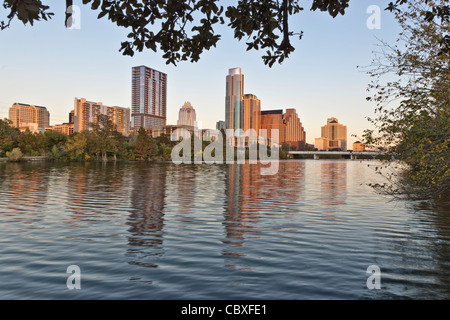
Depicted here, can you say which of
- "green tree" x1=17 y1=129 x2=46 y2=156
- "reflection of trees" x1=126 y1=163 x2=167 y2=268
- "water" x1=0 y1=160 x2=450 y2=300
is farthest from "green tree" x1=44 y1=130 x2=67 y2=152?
"water" x1=0 y1=160 x2=450 y2=300

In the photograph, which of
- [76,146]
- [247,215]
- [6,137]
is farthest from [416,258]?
[6,137]

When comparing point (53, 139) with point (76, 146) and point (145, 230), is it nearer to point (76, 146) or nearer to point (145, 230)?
point (76, 146)

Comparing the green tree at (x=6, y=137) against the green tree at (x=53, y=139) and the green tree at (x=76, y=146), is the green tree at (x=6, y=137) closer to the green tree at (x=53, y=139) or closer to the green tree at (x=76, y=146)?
the green tree at (x=53, y=139)

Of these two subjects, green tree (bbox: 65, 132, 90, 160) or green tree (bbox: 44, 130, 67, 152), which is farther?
green tree (bbox: 44, 130, 67, 152)

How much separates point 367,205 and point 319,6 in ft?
68.6

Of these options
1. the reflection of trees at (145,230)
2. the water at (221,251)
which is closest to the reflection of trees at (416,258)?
the water at (221,251)

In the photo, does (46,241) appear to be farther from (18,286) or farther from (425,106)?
(425,106)

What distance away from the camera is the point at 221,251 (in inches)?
507

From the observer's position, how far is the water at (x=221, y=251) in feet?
30.4

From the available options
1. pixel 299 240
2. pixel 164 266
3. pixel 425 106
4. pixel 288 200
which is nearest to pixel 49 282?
pixel 164 266

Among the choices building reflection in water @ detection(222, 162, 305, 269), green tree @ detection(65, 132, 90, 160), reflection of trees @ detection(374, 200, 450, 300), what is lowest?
reflection of trees @ detection(374, 200, 450, 300)

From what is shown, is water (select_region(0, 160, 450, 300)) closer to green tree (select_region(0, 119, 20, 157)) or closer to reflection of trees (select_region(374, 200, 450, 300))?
reflection of trees (select_region(374, 200, 450, 300))

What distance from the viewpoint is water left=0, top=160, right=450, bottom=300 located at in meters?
9.26

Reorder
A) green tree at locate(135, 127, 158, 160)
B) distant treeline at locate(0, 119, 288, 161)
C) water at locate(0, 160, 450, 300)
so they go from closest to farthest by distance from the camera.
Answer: water at locate(0, 160, 450, 300)
distant treeline at locate(0, 119, 288, 161)
green tree at locate(135, 127, 158, 160)
